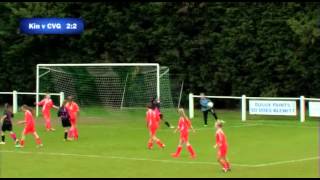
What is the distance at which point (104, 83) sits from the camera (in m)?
47.4

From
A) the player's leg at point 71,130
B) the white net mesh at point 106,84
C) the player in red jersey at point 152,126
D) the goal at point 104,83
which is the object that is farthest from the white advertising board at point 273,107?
the player in red jersey at point 152,126

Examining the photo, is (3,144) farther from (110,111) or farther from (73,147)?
(110,111)

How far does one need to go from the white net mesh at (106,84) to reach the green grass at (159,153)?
16.1 feet

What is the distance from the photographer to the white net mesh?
45.0 meters

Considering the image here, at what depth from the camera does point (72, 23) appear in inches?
2154

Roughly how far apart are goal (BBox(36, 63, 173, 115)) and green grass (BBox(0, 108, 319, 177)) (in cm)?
496

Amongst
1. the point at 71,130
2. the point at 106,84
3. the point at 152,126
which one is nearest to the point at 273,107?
the point at 106,84

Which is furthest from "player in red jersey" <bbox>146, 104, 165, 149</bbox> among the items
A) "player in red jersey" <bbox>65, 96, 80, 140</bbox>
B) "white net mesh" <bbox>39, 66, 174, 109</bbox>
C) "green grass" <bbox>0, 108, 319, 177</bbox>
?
"white net mesh" <bbox>39, 66, 174, 109</bbox>

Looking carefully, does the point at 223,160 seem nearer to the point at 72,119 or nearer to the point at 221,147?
the point at 221,147

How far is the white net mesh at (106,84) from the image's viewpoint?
4497 cm

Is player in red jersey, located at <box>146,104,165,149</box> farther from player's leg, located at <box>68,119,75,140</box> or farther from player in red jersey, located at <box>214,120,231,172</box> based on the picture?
player in red jersey, located at <box>214,120,231,172</box>

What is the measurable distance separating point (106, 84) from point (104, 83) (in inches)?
12.8

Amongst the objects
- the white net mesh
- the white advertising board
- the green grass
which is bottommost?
the green grass

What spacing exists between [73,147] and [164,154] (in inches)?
173
